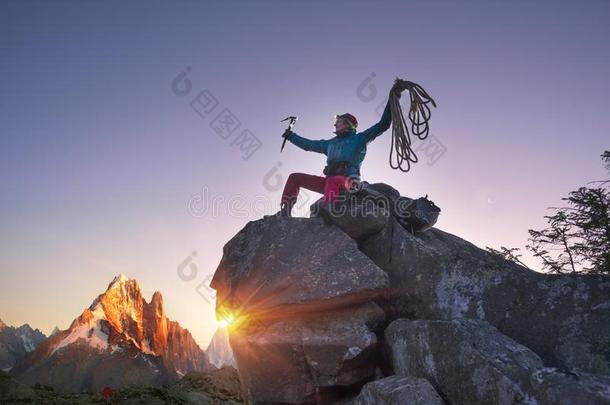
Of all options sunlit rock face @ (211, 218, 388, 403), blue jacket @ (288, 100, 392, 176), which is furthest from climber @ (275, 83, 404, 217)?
sunlit rock face @ (211, 218, 388, 403)

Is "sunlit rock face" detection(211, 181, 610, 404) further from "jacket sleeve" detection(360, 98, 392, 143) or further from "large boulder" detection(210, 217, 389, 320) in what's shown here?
"jacket sleeve" detection(360, 98, 392, 143)

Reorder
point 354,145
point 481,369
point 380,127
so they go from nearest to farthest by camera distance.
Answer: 1. point 481,369
2. point 380,127
3. point 354,145

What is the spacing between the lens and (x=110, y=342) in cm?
8525

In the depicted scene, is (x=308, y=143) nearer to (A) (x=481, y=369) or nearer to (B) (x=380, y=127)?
(B) (x=380, y=127)

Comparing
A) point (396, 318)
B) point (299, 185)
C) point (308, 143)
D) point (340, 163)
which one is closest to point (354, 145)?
point (340, 163)

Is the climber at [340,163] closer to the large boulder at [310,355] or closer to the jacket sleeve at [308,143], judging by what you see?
the jacket sleeve at [308,143]

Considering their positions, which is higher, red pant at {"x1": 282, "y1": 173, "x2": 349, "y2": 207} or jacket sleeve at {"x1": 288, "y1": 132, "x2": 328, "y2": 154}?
jacket sleeve at {"x1": 288, "y1": 132, "x2": 328, "y2": 154}

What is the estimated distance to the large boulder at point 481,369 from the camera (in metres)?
3.38

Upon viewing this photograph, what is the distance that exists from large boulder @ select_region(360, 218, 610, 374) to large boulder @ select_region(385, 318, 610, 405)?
90 cm

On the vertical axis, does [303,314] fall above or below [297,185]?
below

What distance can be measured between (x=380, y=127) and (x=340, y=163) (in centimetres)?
144

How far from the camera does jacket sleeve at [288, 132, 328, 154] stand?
10.1m

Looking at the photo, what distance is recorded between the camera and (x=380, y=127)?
354 inches

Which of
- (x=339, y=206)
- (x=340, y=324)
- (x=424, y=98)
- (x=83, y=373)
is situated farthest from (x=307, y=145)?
(x=83, y=373)
